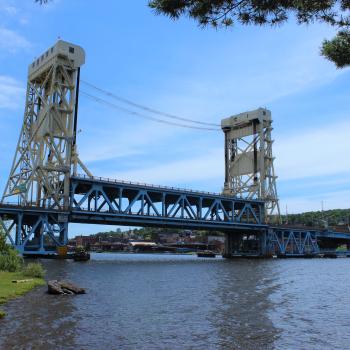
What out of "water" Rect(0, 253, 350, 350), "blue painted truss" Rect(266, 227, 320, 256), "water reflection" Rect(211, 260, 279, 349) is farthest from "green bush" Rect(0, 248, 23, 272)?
"blue painted truss" Rect(266, 227, 320, 256)

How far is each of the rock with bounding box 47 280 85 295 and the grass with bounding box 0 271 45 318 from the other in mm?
1633

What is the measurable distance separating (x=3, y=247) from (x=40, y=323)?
26848 mm

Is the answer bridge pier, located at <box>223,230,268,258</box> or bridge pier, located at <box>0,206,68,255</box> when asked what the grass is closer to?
bridge pier, located at <box>0,206,68,255</box>

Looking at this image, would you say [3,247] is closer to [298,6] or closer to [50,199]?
[298,6]

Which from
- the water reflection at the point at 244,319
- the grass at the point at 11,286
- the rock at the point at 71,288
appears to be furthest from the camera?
the rock at the point at 71,288

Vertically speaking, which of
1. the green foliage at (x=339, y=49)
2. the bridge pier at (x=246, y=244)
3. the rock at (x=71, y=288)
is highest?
the green foliage at (x=339, y=49)

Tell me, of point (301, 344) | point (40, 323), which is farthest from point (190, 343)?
point (40, 323)

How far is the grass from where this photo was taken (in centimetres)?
2959

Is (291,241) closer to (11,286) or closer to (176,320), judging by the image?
(11,286)

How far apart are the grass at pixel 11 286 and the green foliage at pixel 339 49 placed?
61.5ft

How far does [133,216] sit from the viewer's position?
102 m

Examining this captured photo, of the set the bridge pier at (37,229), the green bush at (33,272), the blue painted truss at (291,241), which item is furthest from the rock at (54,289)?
the blue painted truss at (291,241)

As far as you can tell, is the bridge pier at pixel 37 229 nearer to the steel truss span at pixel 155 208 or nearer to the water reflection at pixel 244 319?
the steel truss span at pixel 155 208

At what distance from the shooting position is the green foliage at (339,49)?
14.0m
